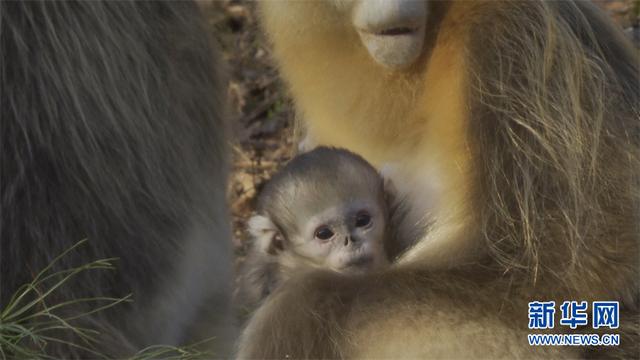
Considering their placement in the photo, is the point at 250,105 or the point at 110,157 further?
the point at 250,105

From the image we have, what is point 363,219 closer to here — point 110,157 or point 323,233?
point 323,233

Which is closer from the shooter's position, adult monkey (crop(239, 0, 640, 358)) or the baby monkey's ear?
adult monkey (crop(239, 0, 640, 358))

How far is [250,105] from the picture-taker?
6.25 m

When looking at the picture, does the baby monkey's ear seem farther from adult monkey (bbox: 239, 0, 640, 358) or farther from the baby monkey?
adult monkey (bbox: 239, 0, 640, 358)

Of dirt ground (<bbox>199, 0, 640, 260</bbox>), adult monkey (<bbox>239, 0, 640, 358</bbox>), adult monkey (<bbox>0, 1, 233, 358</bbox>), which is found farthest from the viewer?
dirt ground (<bbox>199, 0, 640, 260</bbox>)

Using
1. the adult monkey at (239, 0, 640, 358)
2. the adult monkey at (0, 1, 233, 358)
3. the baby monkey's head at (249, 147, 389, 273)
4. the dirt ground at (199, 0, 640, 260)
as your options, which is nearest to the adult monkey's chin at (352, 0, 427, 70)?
the adult monkey at (239, 0, 640, 358)

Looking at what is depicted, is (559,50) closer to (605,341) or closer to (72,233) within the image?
(605,341)

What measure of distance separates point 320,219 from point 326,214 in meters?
0.02

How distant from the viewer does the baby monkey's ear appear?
3445 millimetres

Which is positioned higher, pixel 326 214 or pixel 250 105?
pixel 326 214

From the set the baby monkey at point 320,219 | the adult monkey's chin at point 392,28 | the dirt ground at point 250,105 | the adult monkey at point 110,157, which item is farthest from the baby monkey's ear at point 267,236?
the dirt ground at point 250,105

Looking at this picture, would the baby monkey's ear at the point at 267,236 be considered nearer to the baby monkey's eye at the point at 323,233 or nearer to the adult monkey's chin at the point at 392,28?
the baby monkey's eye at the point at 323,233

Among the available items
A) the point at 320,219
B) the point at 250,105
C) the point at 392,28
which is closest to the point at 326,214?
the point at 320,219

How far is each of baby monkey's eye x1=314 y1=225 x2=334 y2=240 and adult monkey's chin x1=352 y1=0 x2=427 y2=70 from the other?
0.47m
